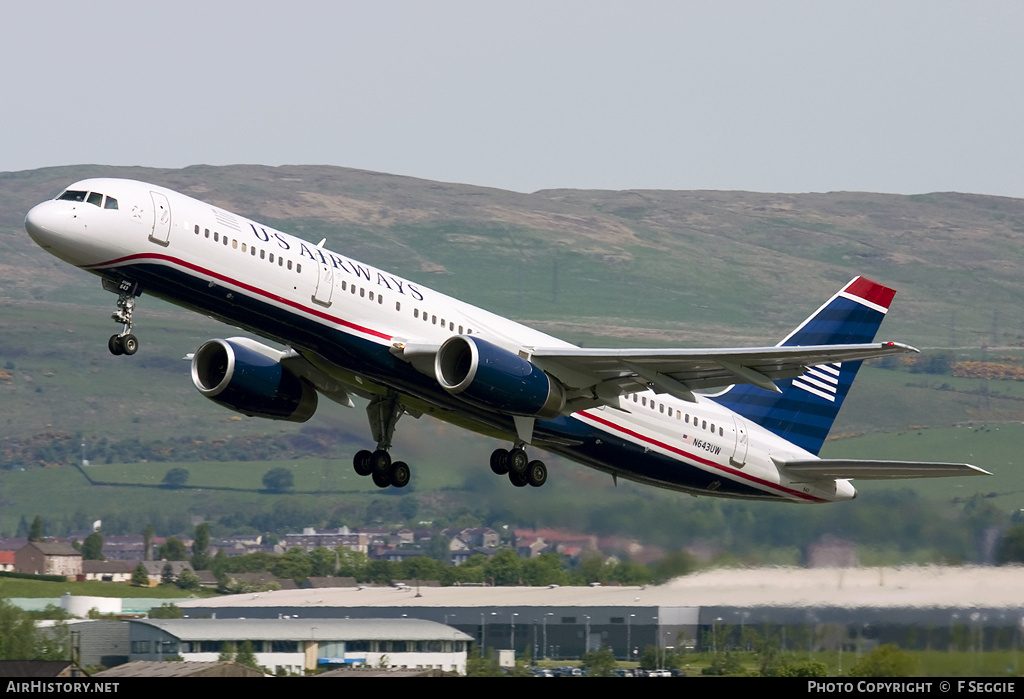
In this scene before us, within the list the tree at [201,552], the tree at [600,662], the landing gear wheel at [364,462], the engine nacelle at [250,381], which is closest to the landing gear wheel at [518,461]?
the landing gear wheel at [364,462]

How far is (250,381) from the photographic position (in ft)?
107

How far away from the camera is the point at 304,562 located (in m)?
76.6

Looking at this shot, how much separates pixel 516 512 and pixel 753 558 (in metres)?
10.5

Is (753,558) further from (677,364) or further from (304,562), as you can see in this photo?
(304,562)

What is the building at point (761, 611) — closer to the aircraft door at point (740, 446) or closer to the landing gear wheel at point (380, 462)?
the aircraft door at point (740, 446)

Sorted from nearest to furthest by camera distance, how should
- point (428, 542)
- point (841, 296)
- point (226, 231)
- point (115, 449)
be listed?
point (226, 231)
point (841, 296)
point (428, 542)
point (115, 449)

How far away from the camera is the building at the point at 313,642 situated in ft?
127

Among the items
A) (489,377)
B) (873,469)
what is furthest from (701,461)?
(489,377)

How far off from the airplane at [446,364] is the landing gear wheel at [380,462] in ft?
0.11

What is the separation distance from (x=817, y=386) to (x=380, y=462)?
11739 millimetres

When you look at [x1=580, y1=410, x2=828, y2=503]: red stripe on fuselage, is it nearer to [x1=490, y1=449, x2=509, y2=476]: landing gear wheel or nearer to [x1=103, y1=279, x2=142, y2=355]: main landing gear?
[x1=490, y1=449, x2=509, y2=476]: landing gear wheel

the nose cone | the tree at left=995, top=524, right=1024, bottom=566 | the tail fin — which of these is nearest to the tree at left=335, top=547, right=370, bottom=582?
the tail fin

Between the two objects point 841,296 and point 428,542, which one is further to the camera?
point 428,542
